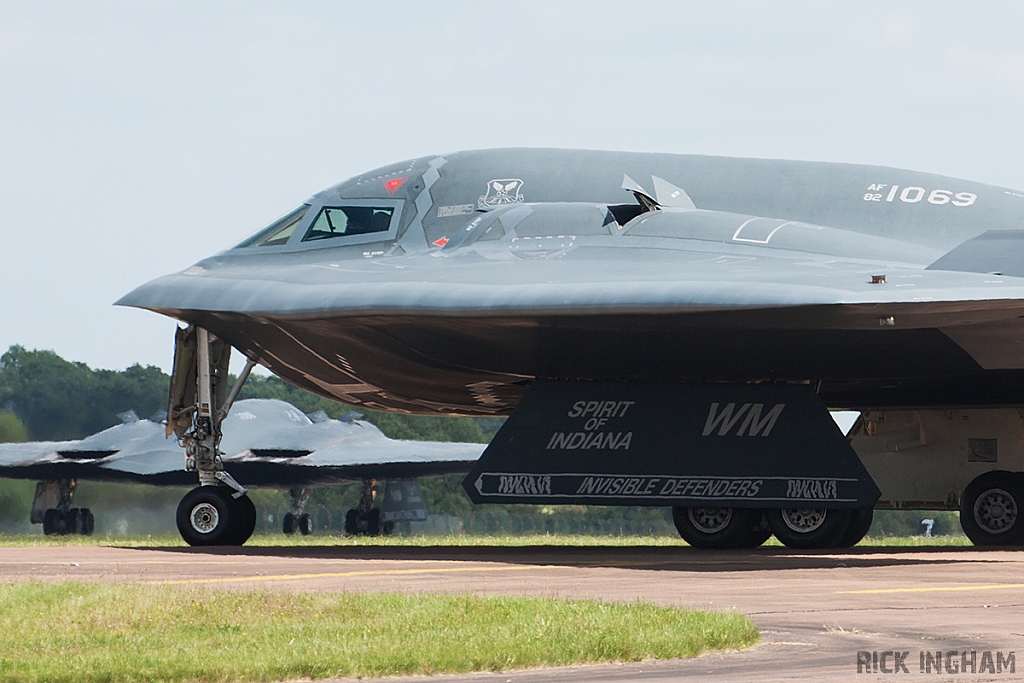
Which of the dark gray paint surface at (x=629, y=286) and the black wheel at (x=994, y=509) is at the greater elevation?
the dark gray paint surface at (x=629, y=286)

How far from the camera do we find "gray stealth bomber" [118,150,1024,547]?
14.2 metres

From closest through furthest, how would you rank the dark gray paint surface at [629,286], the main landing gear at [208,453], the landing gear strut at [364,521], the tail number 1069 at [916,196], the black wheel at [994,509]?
1. the dark gray paint surface at [629,286]
2. the tail number 1069 at [916,196]
3. the main landing gear at [208,453]
4. the black wheel at [994,509]
5. the landing gear strut at [364,521]

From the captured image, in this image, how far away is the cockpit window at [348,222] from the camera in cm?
1822

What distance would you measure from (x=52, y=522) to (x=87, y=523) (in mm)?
1127

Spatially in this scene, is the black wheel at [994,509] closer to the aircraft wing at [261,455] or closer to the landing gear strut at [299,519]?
the aircraft wing at [261,455]

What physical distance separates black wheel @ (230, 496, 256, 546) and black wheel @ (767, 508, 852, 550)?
20.9 ft

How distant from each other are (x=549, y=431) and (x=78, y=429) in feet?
144

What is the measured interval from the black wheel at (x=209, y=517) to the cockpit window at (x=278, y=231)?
10.8 feet

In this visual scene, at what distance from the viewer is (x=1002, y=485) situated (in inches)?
706

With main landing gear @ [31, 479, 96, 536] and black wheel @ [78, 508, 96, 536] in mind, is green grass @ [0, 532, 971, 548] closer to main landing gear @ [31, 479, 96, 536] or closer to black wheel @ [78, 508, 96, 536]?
main landing gear @ [31, 479, 96, 536]

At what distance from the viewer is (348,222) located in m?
18.4

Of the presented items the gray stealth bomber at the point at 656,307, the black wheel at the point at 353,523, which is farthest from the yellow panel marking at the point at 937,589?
the black wheel at the point at 353,523

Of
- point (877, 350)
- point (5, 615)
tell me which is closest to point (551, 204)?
point (877, 350)

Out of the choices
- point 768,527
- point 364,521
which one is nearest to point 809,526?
point 768,527
